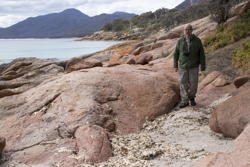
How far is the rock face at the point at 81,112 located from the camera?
26.0 ft

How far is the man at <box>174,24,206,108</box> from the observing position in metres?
10.2

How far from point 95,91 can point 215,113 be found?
305 cm

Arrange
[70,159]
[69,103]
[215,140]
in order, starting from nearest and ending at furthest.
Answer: [70,159]
[215,140]
[69,103]

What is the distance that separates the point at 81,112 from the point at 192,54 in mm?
3192

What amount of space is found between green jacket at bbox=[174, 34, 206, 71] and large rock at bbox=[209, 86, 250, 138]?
190 cm

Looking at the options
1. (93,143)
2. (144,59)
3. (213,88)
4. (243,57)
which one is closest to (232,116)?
(93,143)

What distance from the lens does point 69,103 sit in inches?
378

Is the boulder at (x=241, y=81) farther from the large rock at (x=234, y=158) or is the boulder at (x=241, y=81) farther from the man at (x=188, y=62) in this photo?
the large rock at (x=234, y=158)

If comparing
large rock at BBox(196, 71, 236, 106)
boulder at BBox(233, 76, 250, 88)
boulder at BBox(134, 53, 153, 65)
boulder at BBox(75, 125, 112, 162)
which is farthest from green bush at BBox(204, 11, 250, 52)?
boulder at BBox(75, 125, 112, 162)

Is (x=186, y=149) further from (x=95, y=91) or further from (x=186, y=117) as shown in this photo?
(x=95, y=91)

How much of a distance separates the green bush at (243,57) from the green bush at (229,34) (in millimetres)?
1437

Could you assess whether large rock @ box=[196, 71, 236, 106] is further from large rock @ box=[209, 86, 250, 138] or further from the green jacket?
large rock @ box=[209, 86, 250, 138]

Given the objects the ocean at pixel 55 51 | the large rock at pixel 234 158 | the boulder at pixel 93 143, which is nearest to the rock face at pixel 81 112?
the boulder at pixel 93 143

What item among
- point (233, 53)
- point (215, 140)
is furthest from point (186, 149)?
point (233, 53)
